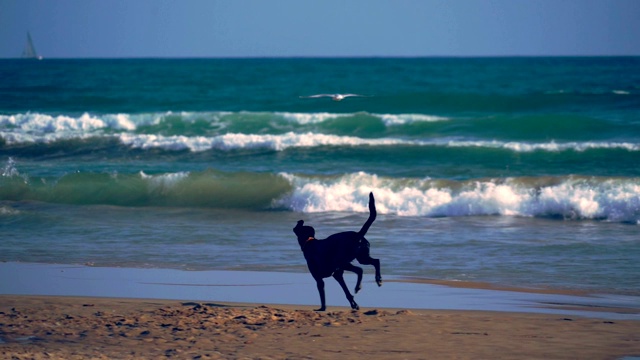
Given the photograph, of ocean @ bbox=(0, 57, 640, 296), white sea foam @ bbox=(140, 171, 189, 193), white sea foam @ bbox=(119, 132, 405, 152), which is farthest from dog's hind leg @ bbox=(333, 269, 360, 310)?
white sea foam @ bbox=(119, 132, 405, 152)

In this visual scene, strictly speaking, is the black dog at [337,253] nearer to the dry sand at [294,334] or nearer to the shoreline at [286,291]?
the dry sand at [294,334]

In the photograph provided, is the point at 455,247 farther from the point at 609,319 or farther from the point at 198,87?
the point at 198,87

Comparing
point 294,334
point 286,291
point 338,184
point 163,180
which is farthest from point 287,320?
point 163,180

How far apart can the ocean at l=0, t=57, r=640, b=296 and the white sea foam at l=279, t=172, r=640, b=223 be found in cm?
4

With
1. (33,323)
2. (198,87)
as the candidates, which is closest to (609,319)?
(33,323)

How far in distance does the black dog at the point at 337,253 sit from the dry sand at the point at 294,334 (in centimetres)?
34

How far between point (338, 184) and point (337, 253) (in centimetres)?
906

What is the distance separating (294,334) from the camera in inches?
305

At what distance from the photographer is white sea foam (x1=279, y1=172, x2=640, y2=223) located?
1527cm

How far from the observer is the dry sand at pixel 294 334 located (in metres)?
7.21

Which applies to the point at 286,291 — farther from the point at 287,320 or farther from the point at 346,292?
the point at 287,320

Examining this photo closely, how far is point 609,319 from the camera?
8414 mm

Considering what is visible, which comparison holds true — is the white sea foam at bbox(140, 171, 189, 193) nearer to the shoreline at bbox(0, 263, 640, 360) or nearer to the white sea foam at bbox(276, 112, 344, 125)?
the shoreline at bbox(0, 263, 640, 360)

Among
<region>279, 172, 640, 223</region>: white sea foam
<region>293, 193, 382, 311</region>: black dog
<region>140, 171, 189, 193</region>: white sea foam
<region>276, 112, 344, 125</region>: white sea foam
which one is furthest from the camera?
<region>276, 112, 344, 125</region>: white sea foam
